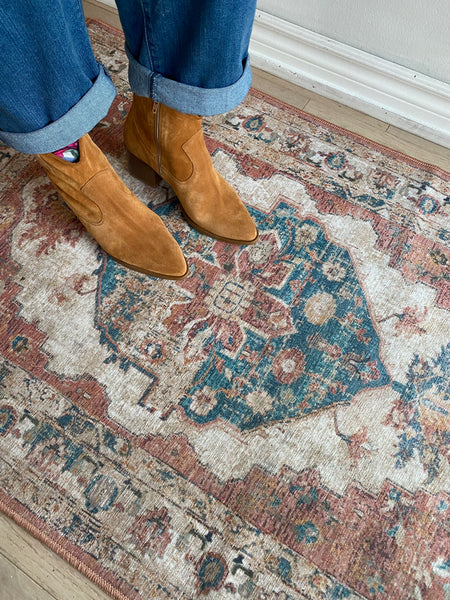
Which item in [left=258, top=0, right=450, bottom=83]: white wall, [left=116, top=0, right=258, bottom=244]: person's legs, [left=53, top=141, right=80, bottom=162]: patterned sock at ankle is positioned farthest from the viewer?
[left=258, top=0, right=450, bottom=83]: white wall

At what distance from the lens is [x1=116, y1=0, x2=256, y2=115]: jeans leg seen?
684mm

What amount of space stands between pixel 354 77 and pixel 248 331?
30.7 inches

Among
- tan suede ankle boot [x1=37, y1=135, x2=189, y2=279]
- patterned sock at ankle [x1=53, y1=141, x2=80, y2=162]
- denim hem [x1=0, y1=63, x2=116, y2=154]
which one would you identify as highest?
denim hem [x1=0, y1=63, x2=116, y2=154]

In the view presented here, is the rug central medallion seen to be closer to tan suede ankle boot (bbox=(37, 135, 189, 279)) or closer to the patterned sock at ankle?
tan suede ankle boot (bbox=(37, 135, 189, 279))

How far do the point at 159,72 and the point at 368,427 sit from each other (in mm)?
753

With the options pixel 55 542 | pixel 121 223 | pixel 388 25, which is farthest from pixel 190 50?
pixel 55 542

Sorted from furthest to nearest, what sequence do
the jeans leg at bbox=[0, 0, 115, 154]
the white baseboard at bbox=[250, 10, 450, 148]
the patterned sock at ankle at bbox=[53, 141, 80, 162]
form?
the white baseboard at bbox=[250, 10, 450, 148]
the patterned sock at ankle at bbox=[53, 141, 80, 162]
the jeans leg at bbox=[0, 0, 115, 154]

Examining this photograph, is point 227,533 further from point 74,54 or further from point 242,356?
point 74,54

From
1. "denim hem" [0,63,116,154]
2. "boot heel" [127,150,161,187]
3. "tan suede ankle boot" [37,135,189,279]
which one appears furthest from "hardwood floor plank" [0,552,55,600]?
"boot heel" [127,150,161,187]

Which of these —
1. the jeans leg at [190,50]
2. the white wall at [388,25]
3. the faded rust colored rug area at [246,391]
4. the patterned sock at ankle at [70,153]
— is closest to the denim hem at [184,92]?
the jeans leg at [190,50]

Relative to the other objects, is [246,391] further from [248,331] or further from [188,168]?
[188,168]

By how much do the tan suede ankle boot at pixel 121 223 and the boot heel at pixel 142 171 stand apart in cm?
13

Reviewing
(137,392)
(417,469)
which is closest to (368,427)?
(417,469)

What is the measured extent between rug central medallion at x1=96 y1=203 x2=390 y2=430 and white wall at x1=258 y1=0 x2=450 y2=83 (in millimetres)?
530
